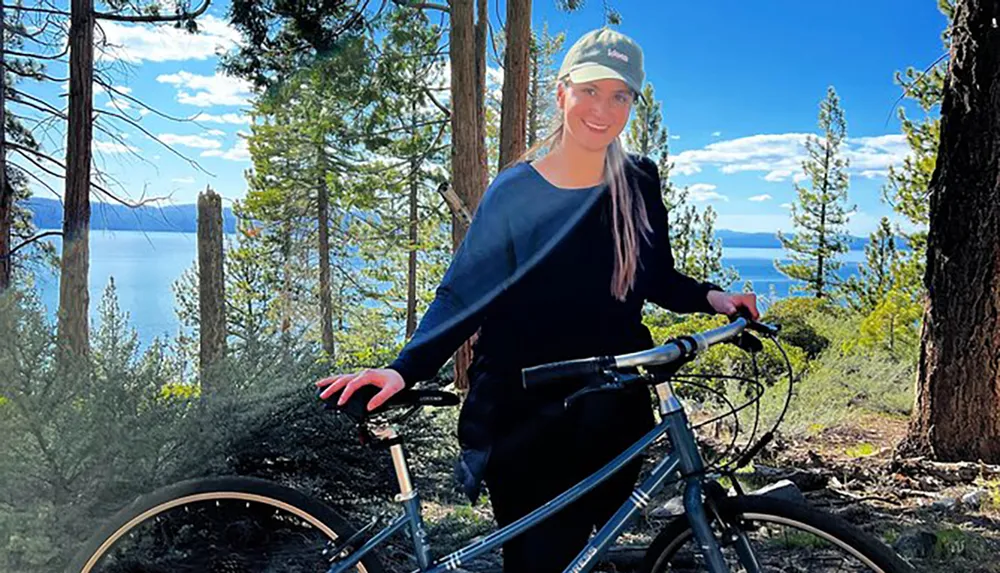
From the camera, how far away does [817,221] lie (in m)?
18.7

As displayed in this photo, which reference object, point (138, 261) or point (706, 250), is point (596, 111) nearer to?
point (138, 261)

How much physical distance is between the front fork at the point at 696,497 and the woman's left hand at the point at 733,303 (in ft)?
0.91

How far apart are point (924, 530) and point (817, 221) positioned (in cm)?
1747

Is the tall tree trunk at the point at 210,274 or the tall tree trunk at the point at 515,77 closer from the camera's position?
the tall tree trunk at the point at 515,77

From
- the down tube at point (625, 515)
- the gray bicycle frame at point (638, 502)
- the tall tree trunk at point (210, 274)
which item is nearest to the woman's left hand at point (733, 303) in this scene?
the gray bicycle frame at point (638, 502)

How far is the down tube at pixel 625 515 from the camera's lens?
1.28 metres

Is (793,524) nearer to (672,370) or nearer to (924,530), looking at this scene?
(672,370)

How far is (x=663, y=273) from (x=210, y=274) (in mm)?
3741

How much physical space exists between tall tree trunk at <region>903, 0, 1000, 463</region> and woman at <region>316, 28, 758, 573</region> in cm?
243

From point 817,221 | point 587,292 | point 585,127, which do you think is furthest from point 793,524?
point 817,221

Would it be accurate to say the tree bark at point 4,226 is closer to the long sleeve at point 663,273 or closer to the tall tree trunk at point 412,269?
the long sleeve at point 663,273

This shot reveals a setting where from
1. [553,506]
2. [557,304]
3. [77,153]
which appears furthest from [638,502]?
[77,153]

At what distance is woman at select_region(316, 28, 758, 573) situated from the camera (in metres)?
1.39

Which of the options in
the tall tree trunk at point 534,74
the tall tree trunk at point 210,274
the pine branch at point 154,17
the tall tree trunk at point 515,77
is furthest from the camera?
the tall tree trunk at point 534,74
